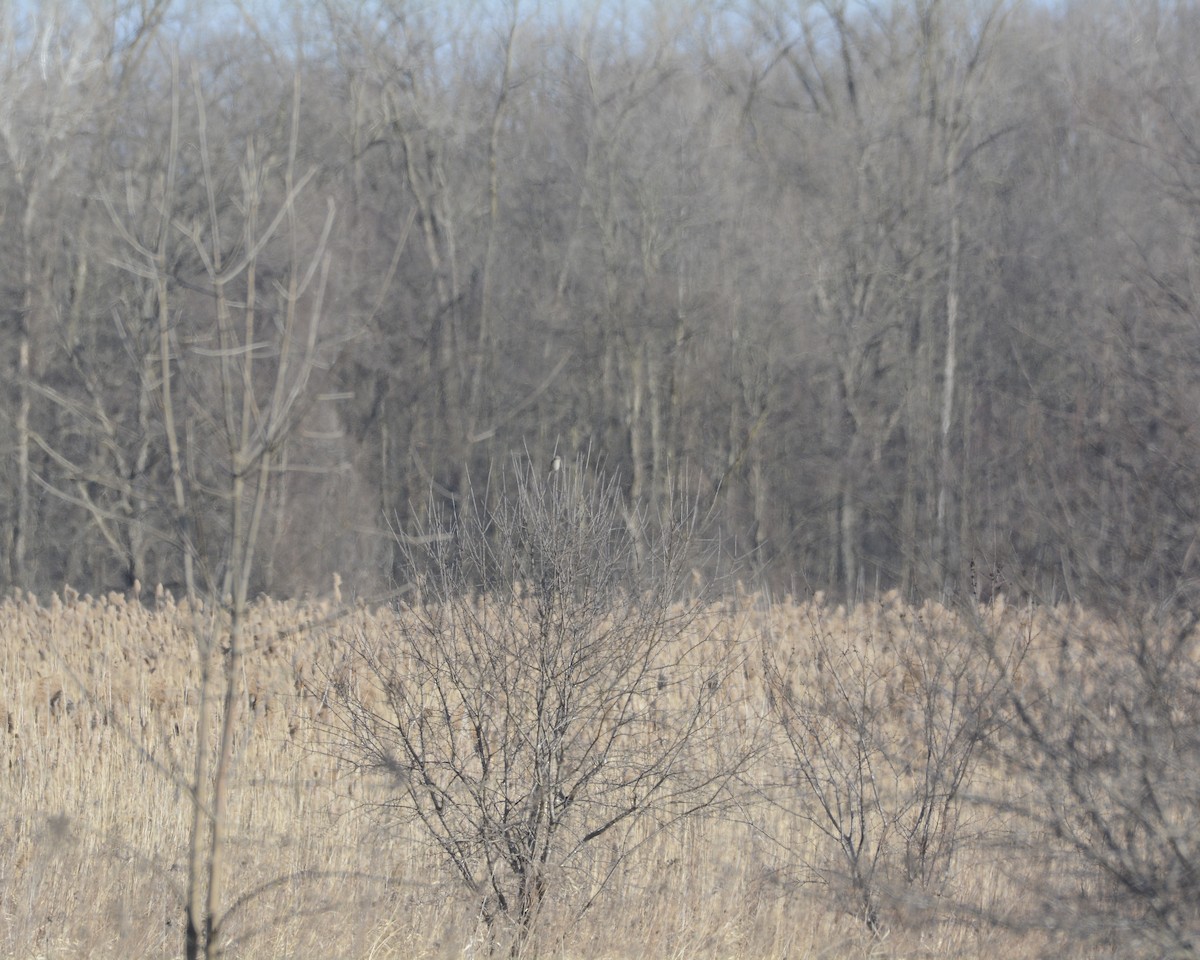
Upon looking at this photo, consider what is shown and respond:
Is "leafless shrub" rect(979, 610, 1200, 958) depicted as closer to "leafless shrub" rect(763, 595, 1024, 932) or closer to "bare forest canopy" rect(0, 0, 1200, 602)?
"leafless shrub" rect(763, 595, 1024, 932)

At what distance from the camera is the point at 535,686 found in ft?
21.1

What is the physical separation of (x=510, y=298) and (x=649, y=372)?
11.7 feet

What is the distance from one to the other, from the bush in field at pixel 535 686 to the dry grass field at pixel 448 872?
0.22m

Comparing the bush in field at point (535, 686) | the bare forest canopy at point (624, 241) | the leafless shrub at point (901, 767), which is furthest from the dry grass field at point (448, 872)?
the bare forest canopy at point (624, 241)

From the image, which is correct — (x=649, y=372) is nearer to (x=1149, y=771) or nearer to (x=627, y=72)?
(x=627, y=72)

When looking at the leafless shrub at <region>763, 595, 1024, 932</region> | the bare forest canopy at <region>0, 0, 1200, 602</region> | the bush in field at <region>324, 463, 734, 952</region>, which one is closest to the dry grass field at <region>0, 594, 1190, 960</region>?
the leafless shrub at <region>763, 595, 1024, 932</region>

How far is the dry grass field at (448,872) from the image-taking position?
6.09m

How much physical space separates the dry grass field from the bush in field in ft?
0.71

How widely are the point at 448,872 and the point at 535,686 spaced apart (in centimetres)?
108

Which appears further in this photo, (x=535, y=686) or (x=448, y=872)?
(x=448, y=872)

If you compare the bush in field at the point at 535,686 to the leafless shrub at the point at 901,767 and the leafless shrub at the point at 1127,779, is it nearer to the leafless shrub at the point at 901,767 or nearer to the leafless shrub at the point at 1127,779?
the leafless shrub at the point at 901,767

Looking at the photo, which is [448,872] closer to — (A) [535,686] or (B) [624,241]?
(A) [535,686]

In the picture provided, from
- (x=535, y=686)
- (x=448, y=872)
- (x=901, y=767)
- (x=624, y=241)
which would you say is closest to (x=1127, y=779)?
(x=535, y=686)

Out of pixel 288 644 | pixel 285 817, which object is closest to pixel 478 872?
pixel 285 817
